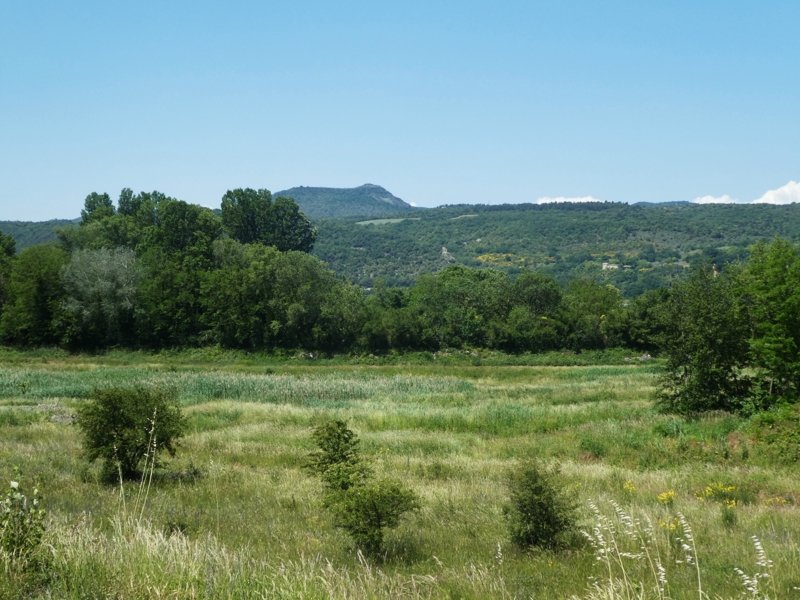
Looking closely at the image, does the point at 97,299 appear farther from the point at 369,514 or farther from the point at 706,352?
the point at 369,514

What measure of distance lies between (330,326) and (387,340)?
708cm

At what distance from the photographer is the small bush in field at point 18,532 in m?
6.17

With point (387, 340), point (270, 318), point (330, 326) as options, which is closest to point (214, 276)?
point (270, 318)

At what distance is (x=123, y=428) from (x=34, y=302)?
59.9 metres

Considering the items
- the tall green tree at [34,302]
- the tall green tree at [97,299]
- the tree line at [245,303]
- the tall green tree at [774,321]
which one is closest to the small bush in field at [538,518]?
the tall green tree at [774,321]

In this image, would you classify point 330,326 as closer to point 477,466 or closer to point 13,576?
point 477,466

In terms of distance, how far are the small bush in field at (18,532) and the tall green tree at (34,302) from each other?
68066 mm

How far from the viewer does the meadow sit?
6219 millimetres

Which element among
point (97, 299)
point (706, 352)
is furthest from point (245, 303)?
point (706, 352)

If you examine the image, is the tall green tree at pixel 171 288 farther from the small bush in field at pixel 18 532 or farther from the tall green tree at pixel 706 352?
the small bush in field at pixel 18 532

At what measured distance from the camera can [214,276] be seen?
249ft

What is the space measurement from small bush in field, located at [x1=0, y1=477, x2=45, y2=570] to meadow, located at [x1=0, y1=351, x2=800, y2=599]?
22 cm

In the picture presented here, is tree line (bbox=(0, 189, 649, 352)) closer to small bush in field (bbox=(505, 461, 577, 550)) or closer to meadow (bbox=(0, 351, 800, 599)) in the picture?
meadow (bbox=(0, 351, 800, 599))

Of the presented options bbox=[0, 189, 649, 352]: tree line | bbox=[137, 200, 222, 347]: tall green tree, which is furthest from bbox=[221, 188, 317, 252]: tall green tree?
bbox=[137, 200, 222, 347]: tall green tree
